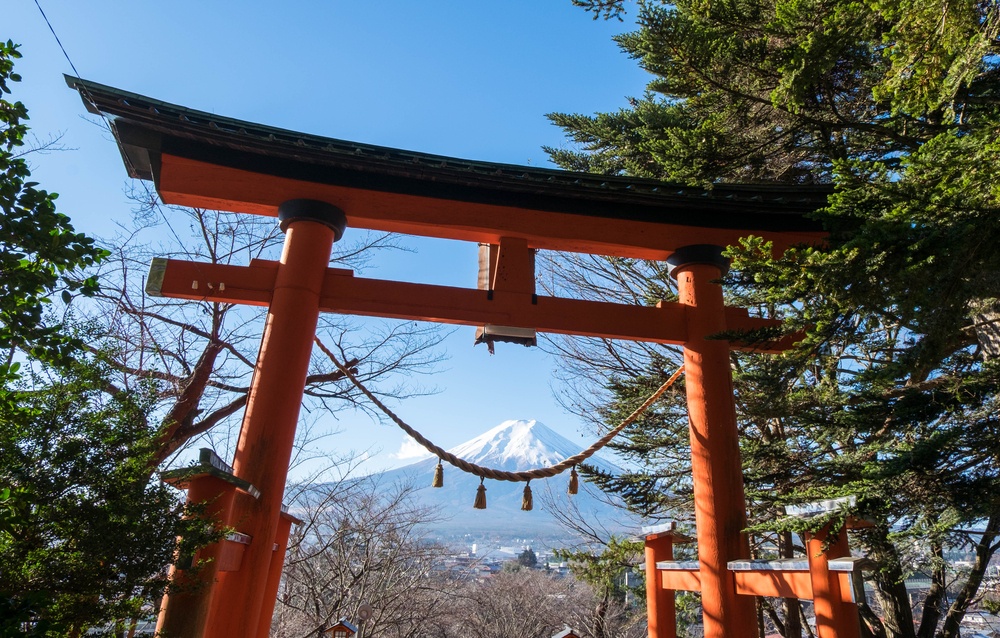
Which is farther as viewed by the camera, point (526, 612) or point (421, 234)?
point (526, 612)

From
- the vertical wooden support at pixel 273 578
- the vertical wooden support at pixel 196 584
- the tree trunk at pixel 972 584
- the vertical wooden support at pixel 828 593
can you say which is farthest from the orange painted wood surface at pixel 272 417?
the tree trunk at pixel 972 584

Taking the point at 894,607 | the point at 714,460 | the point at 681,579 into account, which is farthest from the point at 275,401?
the point at 894,607

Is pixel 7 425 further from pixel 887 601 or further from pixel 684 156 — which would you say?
pixel 887 601

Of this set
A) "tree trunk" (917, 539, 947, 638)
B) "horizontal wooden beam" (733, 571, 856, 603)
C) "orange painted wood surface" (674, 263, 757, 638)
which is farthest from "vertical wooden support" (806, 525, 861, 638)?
"tree trunk" (917, 539, 947, 638)

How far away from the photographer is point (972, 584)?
505 cm

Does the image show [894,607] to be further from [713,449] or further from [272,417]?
[272,417]

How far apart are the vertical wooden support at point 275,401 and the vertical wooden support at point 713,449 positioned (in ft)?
7.57

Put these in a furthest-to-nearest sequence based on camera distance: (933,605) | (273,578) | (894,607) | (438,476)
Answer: (894,607) < (933,605) < (438,476) < (273,578)

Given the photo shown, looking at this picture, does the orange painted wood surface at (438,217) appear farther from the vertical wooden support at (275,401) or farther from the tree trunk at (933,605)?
the tree trunk at (933,605)

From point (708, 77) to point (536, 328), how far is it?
1953mm

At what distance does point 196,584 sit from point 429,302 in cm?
198

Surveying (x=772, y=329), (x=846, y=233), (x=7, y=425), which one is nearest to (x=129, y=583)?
(x=7, y=425)

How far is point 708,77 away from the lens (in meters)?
3.78

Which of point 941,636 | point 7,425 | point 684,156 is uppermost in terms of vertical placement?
point 684,156
